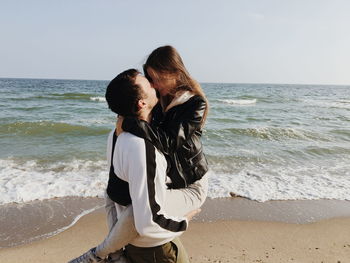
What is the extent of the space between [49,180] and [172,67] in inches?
195

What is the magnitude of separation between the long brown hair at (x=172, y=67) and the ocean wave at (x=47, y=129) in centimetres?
1023

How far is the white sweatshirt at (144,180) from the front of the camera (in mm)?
1550

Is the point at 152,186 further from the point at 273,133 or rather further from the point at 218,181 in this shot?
the point at 273,133

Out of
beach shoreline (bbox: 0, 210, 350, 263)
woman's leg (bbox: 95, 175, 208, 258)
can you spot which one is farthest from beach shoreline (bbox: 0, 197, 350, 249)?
woman's leg (bbox: 95, 175, 208, 258)

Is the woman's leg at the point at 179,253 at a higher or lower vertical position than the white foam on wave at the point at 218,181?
higher

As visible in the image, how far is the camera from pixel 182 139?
1947 millimetres

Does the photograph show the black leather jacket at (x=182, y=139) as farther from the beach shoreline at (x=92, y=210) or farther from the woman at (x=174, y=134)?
the beach shoreline at (x=92, y=210)

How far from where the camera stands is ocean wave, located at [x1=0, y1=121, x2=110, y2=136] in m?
11.9

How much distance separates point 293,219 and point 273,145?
621 cm

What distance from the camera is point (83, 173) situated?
22.9 ft

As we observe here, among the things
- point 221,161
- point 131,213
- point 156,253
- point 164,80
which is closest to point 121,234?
point 131,213

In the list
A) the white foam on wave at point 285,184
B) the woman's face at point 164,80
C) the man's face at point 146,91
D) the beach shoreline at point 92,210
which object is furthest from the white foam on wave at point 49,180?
the man's face at point 146,91

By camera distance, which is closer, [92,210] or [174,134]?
[174,134]

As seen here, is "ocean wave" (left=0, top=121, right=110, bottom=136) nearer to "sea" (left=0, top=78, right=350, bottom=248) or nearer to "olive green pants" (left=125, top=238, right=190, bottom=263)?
"sea" (left=0, top=78, right=350, bottom=248)
